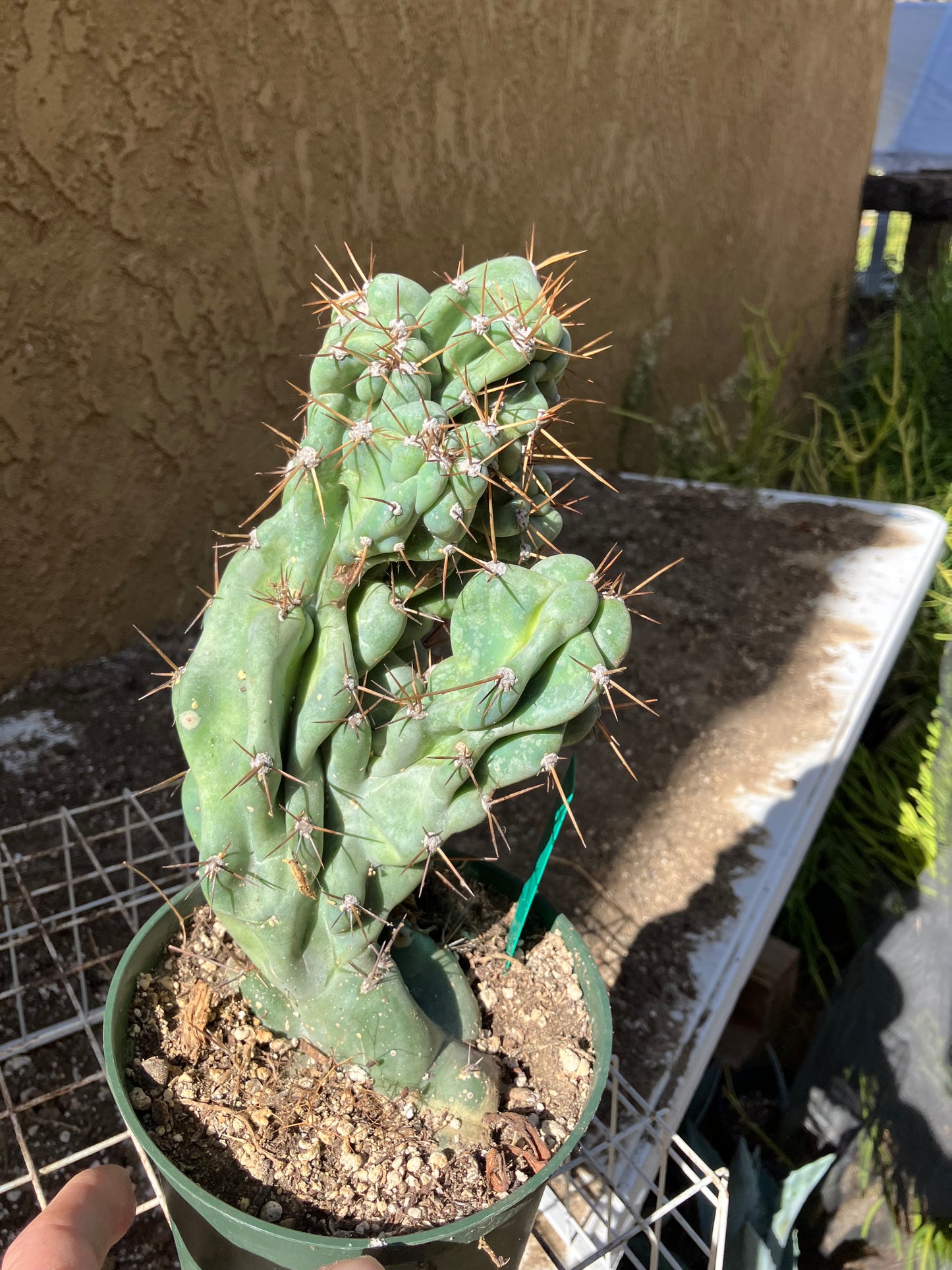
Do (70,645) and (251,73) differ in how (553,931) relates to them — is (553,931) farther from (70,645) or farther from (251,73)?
(251,73)

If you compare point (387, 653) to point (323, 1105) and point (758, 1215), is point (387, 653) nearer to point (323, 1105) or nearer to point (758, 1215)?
point (323, 1105)

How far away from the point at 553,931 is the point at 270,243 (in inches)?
55.4

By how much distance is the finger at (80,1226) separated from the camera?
0.53 meters

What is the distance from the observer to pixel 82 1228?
1.85 feet

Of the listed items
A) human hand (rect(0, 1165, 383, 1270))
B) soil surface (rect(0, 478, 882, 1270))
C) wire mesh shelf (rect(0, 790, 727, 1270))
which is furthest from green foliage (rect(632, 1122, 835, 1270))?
human hand (rect(0, 1165, 383, 1270))

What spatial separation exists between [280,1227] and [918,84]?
553cm

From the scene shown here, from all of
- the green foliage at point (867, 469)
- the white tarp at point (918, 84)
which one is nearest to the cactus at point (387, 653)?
the green foliage at point (867, 469)

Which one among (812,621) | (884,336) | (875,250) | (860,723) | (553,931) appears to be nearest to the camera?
(553,931)

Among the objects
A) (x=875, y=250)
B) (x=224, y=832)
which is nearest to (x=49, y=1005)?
(x=224, y=832)

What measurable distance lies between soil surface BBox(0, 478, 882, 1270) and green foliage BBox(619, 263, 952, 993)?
37 centimetres

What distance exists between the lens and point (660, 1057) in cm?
100

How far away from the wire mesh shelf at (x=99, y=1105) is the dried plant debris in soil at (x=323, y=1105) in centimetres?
9

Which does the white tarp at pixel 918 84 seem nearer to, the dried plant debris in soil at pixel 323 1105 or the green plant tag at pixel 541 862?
the green plant tag at pixel 541 862

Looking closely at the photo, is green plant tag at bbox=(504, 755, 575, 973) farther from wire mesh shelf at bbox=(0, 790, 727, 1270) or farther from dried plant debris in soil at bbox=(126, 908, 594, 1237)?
wire mesh shelf at bbox=(0, 790, 727, 1270)
